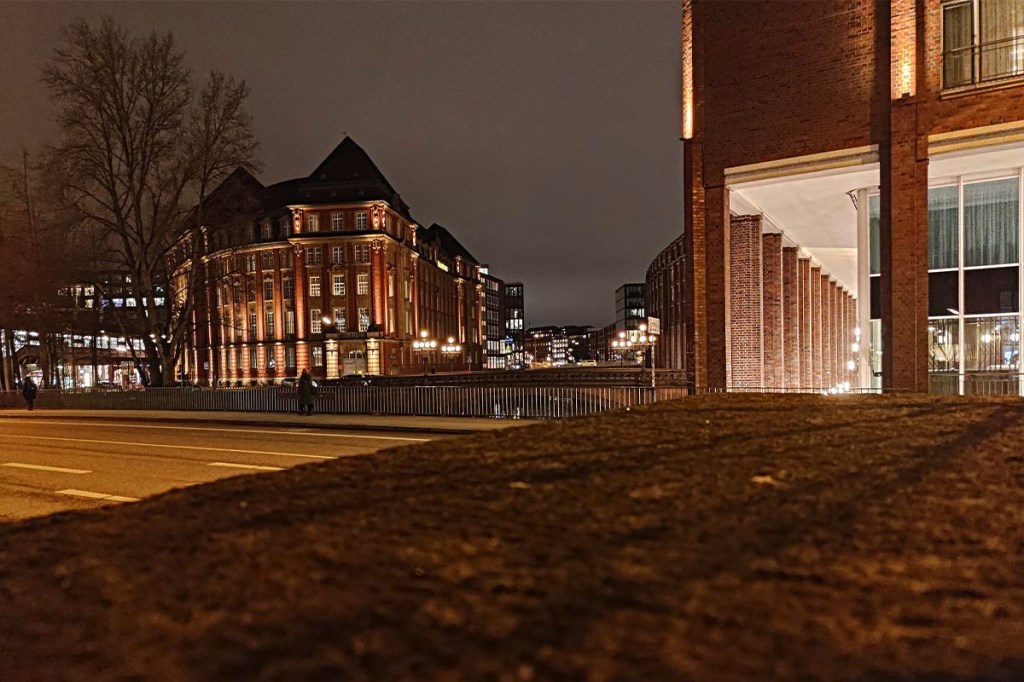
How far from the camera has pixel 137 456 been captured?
13.2 meters

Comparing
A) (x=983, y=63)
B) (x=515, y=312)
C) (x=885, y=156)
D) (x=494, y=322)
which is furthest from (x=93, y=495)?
(x=515, y=312)

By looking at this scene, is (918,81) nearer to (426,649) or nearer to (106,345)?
(426,649)

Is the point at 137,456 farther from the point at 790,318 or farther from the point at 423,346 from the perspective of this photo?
the point at 423,346

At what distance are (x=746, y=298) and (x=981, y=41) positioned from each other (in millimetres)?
9321

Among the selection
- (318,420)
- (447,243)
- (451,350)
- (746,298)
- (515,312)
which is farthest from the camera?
(515,312)

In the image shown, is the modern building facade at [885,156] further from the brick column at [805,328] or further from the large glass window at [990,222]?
the brick column at [805,328]

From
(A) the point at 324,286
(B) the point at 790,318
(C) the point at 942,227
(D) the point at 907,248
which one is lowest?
(B) the point at 790,318

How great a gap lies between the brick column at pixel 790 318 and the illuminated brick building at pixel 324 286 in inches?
1703

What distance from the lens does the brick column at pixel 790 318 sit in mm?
23578

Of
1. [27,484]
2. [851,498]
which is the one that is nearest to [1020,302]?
[851,498]

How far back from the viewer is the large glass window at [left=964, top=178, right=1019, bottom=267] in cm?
1584

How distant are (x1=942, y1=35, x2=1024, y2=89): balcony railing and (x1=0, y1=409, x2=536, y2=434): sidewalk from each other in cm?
1329

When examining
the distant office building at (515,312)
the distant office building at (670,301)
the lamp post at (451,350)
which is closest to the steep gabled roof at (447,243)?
the lamp post at (451,350)

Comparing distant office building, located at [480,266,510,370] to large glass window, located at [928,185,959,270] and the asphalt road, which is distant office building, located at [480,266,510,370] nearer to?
the asphalt road
